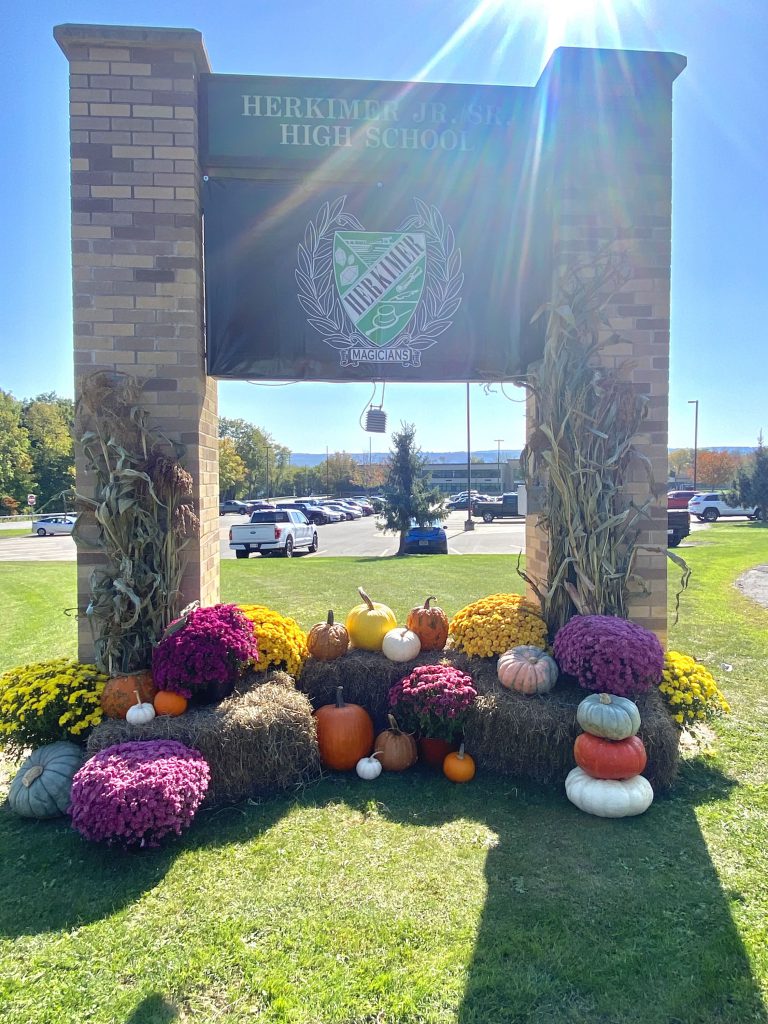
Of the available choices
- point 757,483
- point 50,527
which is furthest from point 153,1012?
point 757,483

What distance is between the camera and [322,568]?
15.1 metres

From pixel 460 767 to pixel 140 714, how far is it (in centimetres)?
190

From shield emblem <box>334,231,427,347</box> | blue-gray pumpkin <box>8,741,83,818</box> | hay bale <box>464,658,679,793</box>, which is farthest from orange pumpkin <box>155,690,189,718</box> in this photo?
shield emblem <box>334,231,427,347</box>

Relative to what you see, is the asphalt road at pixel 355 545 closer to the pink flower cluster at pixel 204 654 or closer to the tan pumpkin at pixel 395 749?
the pink flower cluster at pixel 204 654

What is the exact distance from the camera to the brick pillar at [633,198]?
14.3 feet

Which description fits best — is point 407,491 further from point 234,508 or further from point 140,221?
point 234,508

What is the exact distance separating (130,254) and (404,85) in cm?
233

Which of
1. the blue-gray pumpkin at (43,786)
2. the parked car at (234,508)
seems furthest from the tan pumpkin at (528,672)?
the parked car at (234,508)

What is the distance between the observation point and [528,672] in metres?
3.83

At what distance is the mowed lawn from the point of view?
2.11 metres

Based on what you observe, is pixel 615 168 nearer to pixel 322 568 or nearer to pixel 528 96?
pixel 528 96

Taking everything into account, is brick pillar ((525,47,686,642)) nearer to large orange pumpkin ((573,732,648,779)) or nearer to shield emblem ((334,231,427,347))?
shield emblem ((334,231,427,347))

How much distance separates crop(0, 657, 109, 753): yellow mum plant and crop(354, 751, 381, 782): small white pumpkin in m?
1.59

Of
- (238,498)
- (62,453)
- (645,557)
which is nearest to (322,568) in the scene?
(645,557)
